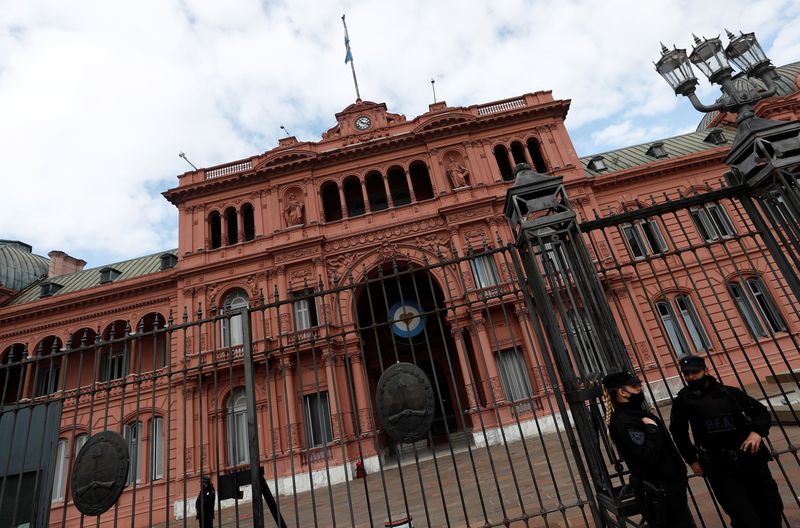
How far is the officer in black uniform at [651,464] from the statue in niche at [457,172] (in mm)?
16168

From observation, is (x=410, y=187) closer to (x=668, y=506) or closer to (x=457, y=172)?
(x=457, y=172)

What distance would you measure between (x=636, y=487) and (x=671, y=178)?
2038cm

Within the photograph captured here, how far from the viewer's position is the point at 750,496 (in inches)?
124

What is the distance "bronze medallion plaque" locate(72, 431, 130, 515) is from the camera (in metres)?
4.46

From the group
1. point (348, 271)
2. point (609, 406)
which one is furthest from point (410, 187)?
point (609, 406)

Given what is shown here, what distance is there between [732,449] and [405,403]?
2803 millimetres

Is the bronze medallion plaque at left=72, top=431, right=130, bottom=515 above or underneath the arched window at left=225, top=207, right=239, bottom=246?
underneath

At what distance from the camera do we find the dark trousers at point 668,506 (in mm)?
2885

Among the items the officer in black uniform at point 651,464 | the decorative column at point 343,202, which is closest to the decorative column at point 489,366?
the decorative column at point 343,202

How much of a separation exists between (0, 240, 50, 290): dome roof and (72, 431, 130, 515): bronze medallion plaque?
28176 mm

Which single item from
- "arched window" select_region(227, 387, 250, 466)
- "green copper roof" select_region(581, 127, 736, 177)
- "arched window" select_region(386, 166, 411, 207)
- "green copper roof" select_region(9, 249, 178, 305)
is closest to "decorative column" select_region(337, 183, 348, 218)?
"arched window" select_region(386, 166, 411, 207)

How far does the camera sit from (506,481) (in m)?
8.19

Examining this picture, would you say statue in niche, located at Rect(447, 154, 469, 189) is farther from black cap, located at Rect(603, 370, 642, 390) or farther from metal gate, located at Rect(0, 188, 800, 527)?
black cap, located at Rect(603, 370, 642, 390)

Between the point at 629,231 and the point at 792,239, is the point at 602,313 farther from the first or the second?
the point at 629,231
